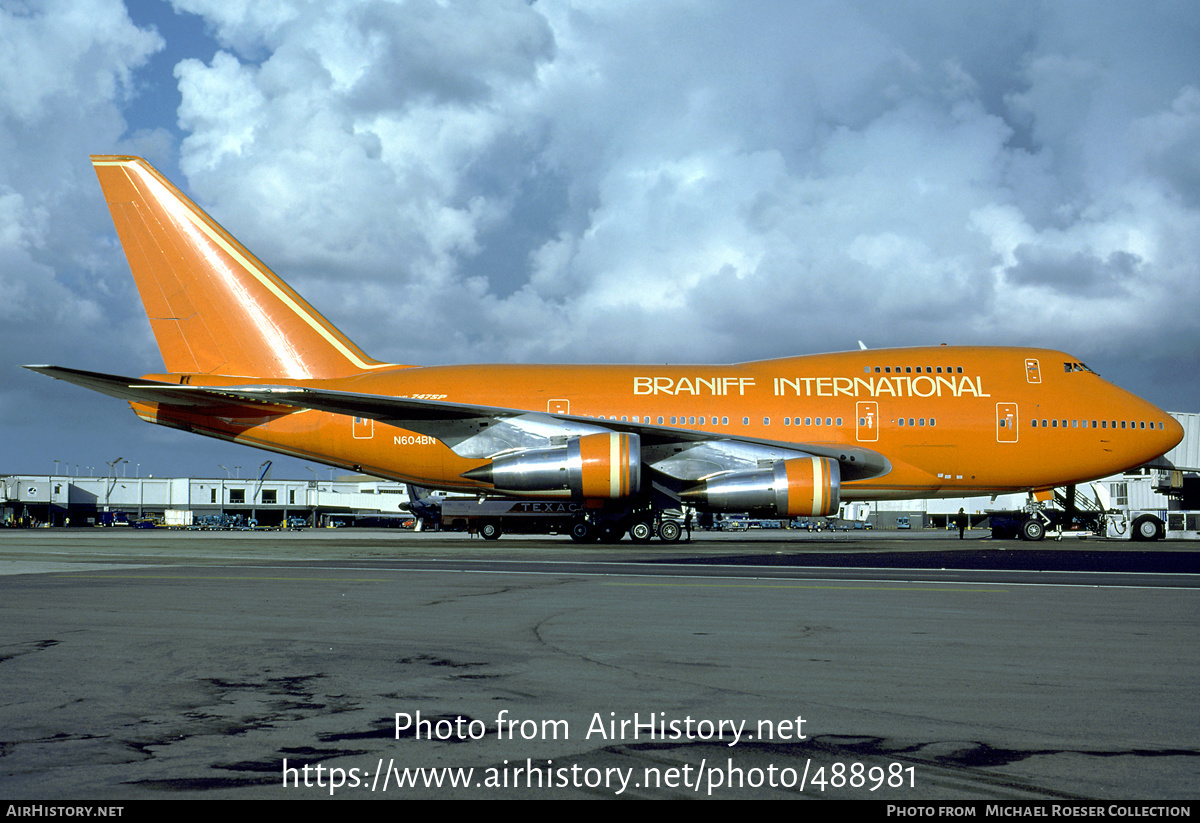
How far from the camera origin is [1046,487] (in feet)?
88.9

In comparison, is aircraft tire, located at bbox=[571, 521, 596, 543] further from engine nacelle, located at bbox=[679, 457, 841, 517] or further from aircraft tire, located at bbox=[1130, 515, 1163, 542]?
aircraft tire, located at bbox=[1130, 515, 1163, 542]

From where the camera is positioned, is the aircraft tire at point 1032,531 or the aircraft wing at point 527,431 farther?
the aircraft tire at point 1032,531

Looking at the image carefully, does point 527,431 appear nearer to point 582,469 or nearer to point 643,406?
point 582,469

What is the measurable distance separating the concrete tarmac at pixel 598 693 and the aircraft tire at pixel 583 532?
1589 cm

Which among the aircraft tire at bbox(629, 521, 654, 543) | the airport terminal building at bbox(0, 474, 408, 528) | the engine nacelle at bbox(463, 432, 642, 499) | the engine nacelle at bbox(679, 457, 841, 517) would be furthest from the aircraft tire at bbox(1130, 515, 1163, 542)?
the airport terminal building at bbox(0, 474, 408, 528)

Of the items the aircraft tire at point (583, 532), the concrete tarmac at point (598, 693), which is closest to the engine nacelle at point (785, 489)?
the aircraft tire at point (583, 532)

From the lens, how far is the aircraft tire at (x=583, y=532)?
89.3 feet

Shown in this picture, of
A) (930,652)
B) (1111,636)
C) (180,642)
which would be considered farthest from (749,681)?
(180,642)

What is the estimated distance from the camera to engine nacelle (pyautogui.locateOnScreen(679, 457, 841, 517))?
23.5 meters

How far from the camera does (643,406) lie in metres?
26.2

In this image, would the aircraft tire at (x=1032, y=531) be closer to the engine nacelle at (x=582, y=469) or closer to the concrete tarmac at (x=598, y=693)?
the engine nacelle at (x=582, y=469)

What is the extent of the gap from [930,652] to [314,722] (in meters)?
4.41

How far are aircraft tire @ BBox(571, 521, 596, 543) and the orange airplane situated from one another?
0.22 feet

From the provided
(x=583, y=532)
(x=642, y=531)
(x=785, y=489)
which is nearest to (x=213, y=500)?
(x=583, y=532)
